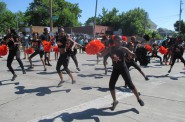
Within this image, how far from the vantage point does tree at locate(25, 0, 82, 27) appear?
68.6 metres

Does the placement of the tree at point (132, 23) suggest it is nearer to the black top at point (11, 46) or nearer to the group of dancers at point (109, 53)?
the group of dancers at point (109, 53)

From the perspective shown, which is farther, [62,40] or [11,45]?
[11,45]

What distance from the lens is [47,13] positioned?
6900 cm

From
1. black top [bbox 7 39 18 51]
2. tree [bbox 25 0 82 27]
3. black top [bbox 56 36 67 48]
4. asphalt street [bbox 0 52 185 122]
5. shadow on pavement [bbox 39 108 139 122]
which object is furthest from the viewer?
tree [bbox 25 0 82 27]

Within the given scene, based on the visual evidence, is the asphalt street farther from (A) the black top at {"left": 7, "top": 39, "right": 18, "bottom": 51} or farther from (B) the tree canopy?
(B) the tree canopy

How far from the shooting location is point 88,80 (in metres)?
9.89

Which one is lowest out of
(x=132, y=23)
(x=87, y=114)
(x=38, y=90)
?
(x=87, y=114)

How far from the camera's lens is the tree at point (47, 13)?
225 feet

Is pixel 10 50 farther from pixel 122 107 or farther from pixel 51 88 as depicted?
pixel 122 107

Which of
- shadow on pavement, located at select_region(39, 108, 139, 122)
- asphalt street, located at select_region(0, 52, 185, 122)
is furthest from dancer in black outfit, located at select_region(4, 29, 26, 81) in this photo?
shadow on pavement, located at select_region(39, 108, 139, 122)

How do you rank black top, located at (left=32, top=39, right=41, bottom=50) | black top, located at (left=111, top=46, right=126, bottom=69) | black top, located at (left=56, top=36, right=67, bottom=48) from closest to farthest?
black top, located at (left=111, top=46, right=126, bottom=69) → black top, located at (left=56, top=36, right=67, bottom=48) → black top, located at (left=32, top=39, right=41, bottom=50)

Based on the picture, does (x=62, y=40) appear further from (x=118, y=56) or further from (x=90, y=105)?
(x=118, y=56)

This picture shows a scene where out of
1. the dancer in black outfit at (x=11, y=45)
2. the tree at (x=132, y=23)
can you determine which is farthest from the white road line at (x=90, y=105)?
the tree at (x=132, y=23)

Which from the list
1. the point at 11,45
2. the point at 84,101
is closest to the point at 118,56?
the point at 84,101
